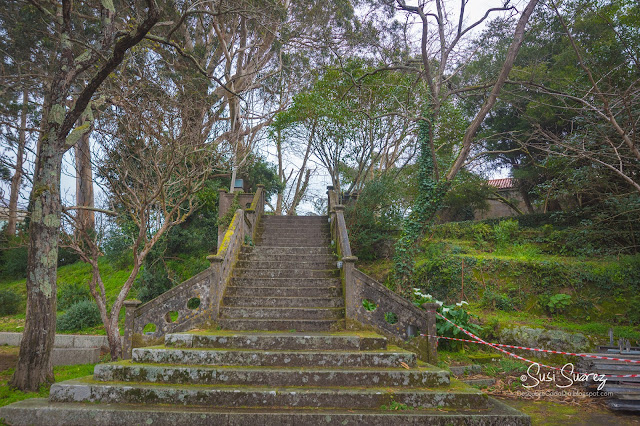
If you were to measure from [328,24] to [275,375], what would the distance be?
14.9 metres

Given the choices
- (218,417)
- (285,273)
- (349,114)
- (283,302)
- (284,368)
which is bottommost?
(218,417)

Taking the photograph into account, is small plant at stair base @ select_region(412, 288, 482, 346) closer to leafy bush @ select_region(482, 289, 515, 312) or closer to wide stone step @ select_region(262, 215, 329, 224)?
leafy bush @ select_region(482, 289, 515, 312)

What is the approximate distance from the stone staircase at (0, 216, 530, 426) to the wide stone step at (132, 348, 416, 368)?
14 mm

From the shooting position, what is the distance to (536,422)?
4.89 m

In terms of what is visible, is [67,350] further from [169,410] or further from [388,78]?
[388,78]

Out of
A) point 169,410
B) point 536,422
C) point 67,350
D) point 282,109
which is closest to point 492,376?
point 536,422

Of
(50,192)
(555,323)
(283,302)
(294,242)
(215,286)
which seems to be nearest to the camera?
(50,192)

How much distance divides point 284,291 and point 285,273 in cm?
74

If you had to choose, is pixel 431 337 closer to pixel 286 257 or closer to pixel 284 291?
pixel 284 291

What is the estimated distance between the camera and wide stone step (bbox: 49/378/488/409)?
4.53 meters

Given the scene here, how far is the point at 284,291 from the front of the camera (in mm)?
7859

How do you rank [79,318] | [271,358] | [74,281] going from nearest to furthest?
[271,358]
[79,318]
[74,281]

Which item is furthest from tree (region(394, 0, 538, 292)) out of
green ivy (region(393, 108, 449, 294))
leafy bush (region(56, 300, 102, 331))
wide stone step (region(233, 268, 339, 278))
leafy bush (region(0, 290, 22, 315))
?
leafy bush (region(0, 290, 22, 315))

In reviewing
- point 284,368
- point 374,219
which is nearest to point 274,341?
point 284,368
